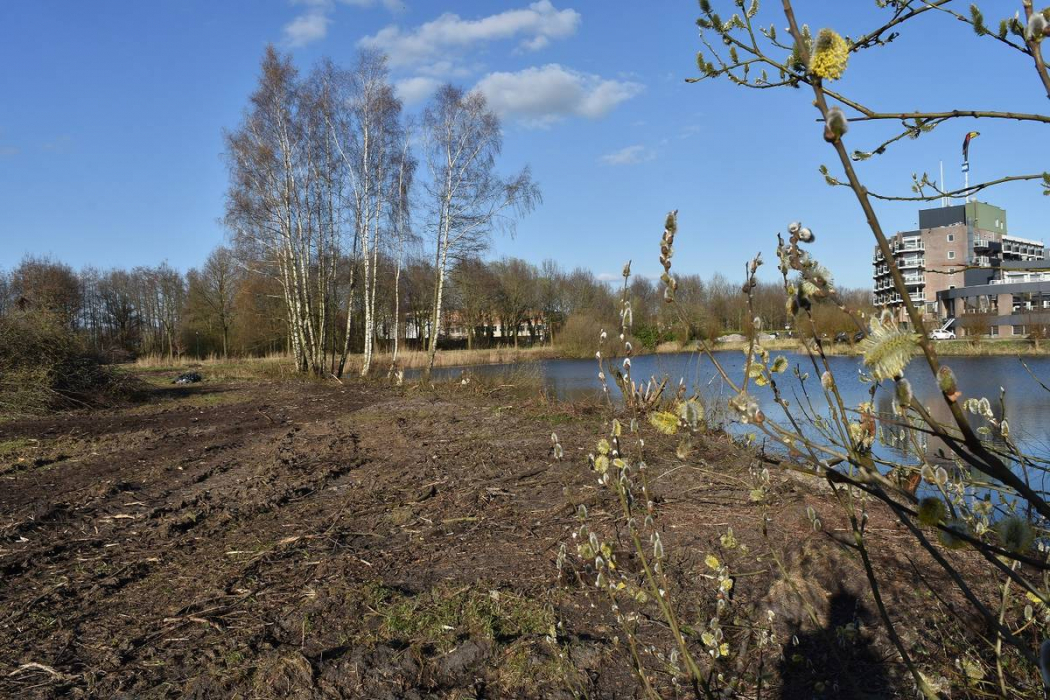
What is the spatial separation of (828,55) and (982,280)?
69.9 m

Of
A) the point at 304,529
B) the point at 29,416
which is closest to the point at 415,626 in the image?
the point at 304,529

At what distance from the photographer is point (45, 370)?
1080 cm

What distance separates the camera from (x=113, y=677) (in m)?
2.45

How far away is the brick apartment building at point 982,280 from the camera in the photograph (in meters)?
6.44

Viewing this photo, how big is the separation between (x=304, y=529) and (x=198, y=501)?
→ 1.16 metres

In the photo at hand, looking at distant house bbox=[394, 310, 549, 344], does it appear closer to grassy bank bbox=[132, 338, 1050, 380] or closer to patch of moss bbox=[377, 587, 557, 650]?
grassy bank bbox=[132, 338, 1050, 380]

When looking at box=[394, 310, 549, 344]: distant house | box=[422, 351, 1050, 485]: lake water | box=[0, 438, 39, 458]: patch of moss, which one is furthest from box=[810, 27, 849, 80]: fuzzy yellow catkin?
box=[394, 310, 549, 344]: distant house

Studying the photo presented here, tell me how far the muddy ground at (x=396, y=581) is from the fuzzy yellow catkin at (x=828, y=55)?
1.33 metres

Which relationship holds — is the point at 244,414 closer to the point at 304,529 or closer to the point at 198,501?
the point at 198,501

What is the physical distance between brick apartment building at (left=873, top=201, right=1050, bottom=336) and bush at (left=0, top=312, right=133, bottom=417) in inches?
459

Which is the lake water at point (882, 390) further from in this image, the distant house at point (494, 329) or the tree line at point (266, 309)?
the distant house at point (494, 329)

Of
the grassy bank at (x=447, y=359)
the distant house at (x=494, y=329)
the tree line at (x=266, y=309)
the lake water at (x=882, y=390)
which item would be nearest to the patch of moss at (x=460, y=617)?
the lake water at (x=882, y=390)

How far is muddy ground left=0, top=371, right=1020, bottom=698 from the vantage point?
2432 mm

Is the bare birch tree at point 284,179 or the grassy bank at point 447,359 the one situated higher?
the bare birch tree at point 284,179
